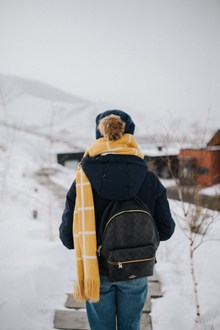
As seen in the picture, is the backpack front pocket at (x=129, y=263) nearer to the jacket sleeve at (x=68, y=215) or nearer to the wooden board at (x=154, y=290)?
the jacket sleeve at (x=68, y=215)

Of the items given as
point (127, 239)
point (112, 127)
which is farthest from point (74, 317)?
point (112, 127)

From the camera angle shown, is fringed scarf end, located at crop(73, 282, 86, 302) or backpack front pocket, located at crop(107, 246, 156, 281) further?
fringed scarf end, located at crop(73, 282, 86, 302)

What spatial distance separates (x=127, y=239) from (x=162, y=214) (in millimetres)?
328

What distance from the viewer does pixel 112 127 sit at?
1.33 meters

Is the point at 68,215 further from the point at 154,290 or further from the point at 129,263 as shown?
the point at 154,290

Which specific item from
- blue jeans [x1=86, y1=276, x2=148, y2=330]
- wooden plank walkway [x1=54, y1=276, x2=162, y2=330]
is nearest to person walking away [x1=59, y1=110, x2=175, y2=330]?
blue jeans [x1=86, y1=276, x2=148, y2=330]

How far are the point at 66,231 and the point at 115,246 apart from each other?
409 mm

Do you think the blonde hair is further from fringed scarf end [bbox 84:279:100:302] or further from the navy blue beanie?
fringed scarf end [bbox 84:279:100:302]

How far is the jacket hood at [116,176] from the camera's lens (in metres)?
1.25

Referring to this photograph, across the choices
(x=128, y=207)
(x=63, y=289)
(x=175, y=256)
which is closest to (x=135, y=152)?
(x=128, y=207)

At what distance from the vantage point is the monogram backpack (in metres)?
1.29

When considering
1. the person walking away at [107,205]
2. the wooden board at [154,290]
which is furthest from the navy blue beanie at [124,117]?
the wooden board at [154,290]

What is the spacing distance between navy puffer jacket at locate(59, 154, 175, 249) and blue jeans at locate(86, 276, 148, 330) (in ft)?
1.45

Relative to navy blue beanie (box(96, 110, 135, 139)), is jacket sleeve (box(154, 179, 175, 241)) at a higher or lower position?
lower
